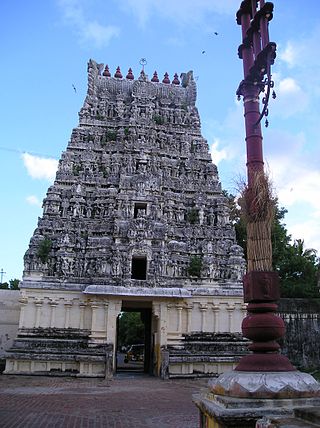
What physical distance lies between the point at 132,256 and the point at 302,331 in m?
11.1

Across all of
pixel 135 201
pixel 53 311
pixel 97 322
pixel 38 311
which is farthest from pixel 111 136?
pixel 97 322

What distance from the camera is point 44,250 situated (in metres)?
24.5

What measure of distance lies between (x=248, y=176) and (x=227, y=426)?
13.4 ft

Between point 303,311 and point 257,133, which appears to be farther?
point 303,311

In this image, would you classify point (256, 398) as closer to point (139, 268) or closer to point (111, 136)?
point (139, 268)

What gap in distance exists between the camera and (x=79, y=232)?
83.7ft

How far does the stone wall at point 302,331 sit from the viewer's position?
25578mm

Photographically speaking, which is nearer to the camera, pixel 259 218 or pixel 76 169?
pixel 259 218

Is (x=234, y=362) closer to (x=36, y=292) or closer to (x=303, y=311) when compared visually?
(x=303, y=311)

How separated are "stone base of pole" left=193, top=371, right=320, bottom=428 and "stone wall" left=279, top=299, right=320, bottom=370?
20.5 meters

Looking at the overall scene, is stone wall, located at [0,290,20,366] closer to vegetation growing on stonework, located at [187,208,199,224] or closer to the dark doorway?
the dark doorway

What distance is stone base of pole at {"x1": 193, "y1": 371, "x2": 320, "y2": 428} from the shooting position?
18.9 ft

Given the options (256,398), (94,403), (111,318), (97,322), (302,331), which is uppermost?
(111,318)

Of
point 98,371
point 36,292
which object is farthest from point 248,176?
point 36,292
